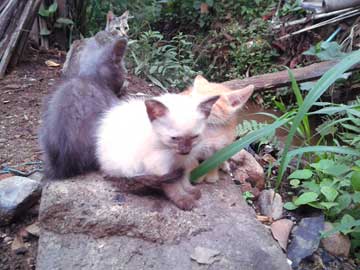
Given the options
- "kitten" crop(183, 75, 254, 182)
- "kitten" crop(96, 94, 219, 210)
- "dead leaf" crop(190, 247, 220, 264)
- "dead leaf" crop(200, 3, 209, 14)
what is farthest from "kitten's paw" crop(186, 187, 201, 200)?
"dead leaf" crop(200, 3, 209, 14)

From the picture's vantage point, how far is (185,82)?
474cm

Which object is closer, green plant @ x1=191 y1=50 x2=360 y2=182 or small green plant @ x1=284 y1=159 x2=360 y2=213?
green plant @ x1=191 y1=50 x2=360 y2=182

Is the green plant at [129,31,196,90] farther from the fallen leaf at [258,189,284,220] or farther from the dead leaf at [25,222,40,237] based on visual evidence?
the dead leaf at [25,222,40,237]

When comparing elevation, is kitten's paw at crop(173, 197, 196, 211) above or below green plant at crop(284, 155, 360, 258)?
above

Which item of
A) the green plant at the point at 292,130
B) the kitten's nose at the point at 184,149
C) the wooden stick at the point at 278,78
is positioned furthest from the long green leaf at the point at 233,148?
the wooden stick at the point at 278,78

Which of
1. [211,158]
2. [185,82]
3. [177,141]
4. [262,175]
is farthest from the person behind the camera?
[185,82]

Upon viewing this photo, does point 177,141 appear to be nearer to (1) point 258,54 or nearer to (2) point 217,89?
(2) point 217,89

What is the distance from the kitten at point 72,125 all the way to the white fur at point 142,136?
0.07 meters

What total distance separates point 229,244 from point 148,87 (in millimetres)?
2511

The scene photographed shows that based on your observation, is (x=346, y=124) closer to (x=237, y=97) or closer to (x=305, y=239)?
(x=305, y=239)

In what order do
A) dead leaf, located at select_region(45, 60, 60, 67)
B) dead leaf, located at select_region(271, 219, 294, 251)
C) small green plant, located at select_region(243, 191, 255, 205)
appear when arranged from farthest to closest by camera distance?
dead leaf, located at select_region(45, 60, 60, 67), small green plant, located at select_region(243, 191, 255, 205), dead leaf, located at select_region(271, 219, 294, 251)

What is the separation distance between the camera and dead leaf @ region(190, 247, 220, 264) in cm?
197

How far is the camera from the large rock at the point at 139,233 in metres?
1.97

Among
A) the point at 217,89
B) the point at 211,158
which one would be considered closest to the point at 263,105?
the point at 217,89
